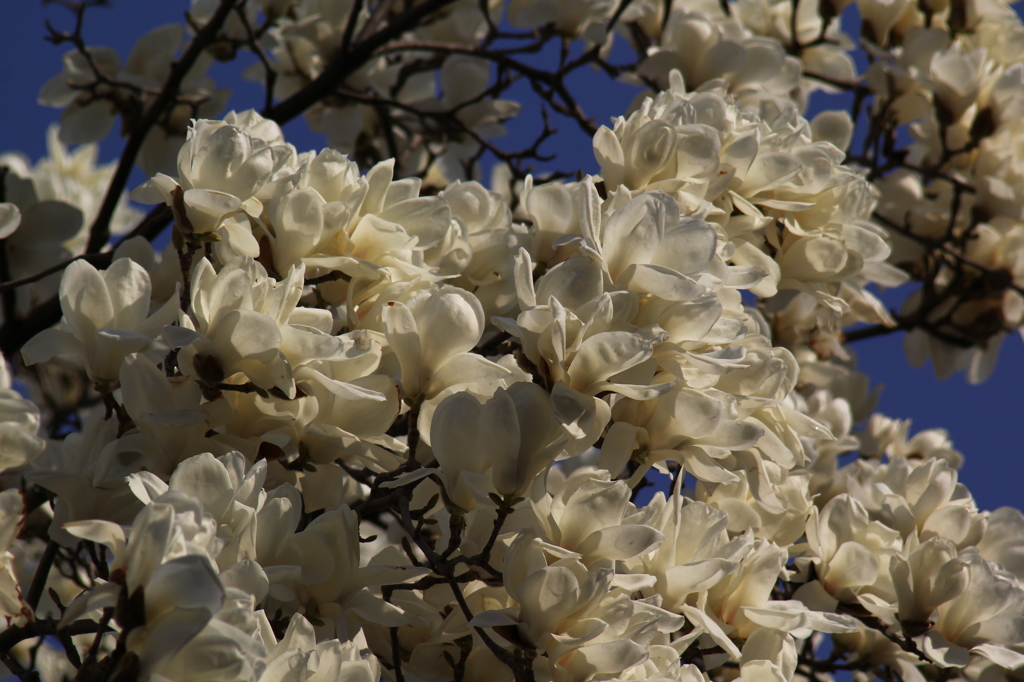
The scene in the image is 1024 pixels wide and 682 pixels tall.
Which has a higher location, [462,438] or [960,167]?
[462,438]

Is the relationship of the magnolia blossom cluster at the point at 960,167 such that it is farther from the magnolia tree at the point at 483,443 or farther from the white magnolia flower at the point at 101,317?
the white magnolia flower at the point at 101,317

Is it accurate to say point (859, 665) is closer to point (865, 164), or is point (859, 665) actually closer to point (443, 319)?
point (443, 319)

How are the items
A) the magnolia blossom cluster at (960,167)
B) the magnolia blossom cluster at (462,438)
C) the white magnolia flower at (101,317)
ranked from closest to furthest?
the magnolia blossom cluster at (462,438) < the white magnolia flower at (101,317) < the magnolia blossom cluster at (960,167)

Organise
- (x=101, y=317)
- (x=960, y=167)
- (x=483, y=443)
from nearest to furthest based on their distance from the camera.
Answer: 1. (x=483, y=443)
2. (x=101, y=317)
3. (x=960, y=167)

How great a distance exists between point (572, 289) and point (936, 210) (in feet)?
6.14

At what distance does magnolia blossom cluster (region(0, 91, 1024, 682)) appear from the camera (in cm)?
89

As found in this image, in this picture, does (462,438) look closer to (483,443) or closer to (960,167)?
(483,443)

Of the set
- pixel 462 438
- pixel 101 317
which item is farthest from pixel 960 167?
pixel 101 317

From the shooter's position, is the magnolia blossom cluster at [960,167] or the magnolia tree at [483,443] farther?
the magnolia blossom cluster at [960,167]

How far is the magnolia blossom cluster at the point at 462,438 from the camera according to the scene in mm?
891

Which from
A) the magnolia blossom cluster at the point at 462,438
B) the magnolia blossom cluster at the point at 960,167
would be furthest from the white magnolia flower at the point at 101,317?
the magnolia blossom cluster at the point at 960,167

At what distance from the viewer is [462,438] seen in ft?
3.14

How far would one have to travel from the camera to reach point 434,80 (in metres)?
2.63

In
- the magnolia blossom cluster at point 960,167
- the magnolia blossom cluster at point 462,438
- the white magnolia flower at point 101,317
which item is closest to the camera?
the magnolia blossom cluster at point 462,438
